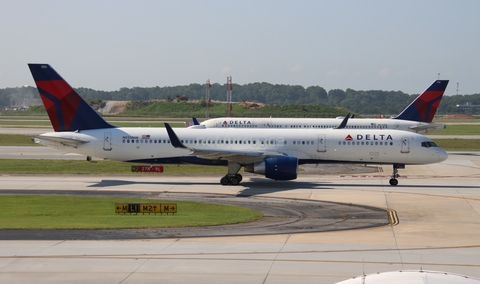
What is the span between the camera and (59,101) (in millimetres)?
44250

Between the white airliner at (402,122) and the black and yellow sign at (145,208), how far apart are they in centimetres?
3768

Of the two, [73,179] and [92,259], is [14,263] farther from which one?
[73,179]

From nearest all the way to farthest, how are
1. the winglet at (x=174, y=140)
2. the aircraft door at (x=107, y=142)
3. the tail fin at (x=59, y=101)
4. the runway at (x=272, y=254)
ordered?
the runway at (x=272, y=254) < the winglet at (x=174, y=140) < the aircraft door at (x=107, y=142) < the tail fin at (x=59, y=101)

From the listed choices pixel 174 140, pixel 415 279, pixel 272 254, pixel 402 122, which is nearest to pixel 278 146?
pixel 174 140

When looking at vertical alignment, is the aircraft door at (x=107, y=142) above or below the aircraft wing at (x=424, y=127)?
below

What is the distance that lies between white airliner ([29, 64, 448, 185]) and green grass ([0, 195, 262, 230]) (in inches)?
332

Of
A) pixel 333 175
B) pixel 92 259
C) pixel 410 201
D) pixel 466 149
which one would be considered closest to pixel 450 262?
pixel 92 259

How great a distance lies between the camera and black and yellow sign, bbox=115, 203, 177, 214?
30062mm

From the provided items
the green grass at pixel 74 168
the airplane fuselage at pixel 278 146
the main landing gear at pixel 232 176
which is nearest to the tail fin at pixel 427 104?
the airplane fuselage at pixel 278 146

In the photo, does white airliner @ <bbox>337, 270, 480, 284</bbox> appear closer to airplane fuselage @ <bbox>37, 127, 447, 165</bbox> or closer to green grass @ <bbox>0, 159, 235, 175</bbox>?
airplane fuselage @ <bbox>37, 127, 447, 165</bbox>

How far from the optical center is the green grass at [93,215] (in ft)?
88.0

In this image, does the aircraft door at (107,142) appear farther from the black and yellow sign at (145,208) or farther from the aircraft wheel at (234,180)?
the black and yellow sign at (145,208)

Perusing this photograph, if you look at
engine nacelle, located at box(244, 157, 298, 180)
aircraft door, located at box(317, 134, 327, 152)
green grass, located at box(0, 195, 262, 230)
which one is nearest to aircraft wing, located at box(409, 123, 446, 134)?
aircraft door, located at box(317, 134, 327, 152)

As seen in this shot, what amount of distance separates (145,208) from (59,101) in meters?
17.0
